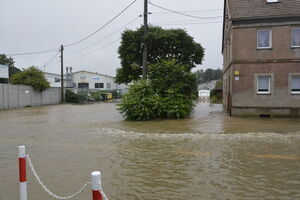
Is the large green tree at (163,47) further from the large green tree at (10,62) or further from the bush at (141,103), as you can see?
the large green tree at (10,62)

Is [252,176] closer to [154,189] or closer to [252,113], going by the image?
[154,189]

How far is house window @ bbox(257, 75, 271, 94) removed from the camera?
677 inches

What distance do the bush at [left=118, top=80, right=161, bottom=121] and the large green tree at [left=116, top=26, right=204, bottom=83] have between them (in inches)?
469

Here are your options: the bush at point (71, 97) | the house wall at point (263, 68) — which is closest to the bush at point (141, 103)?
the house wall at point (263, 68)

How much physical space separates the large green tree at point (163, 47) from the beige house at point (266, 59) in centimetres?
1071

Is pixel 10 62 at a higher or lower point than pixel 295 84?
higher

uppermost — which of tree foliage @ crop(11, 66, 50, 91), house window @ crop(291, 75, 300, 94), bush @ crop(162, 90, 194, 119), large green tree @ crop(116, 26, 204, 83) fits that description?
large green tree @ crop(116, 26, 204, 83)

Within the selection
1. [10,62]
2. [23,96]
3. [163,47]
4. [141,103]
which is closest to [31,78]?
[23,96]

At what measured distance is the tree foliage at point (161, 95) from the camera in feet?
53.5

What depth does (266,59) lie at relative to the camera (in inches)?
670

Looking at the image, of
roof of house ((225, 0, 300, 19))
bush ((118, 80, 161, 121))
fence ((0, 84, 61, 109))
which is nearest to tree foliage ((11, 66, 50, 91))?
fence ((0, 84, 61, 109))

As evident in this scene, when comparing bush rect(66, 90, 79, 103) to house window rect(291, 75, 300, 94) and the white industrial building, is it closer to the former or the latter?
the white industrial building

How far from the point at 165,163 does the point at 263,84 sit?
1262 cm

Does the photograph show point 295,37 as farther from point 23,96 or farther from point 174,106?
point 23,96
